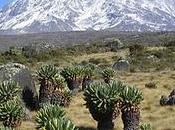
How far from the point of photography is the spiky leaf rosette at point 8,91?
2853 cm

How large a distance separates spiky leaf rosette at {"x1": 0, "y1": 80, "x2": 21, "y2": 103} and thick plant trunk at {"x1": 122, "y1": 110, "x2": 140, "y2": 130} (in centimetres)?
642

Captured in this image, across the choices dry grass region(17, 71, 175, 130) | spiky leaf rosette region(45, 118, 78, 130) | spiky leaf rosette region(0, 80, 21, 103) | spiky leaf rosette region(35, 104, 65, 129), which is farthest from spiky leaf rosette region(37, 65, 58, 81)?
spiky leaf rosette region(45, 118, 78, 130)

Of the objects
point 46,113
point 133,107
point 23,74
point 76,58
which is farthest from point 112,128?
point 76,58

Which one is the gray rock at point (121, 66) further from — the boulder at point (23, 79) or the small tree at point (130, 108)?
the small tree at point (130, 108)

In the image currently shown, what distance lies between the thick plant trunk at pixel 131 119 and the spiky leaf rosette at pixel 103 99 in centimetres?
68

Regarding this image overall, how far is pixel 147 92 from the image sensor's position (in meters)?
35.0

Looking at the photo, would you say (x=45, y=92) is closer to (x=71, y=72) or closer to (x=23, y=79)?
(x=23, y=79)

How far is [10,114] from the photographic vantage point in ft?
84.8

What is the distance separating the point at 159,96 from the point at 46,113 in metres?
11.6

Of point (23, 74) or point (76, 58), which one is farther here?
point (76, 58)

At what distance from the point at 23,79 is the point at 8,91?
3177mm

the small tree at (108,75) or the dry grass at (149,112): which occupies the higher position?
the small tree at (108,75)

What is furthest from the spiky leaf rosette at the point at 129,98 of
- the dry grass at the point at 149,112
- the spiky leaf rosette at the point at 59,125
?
the spiky leaf rosette at the point at 59,125

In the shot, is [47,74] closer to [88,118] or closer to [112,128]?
[88,118]
